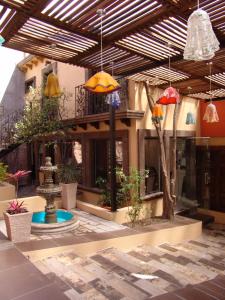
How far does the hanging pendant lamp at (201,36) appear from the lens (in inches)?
121

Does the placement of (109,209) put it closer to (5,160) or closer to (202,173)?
(202,173)

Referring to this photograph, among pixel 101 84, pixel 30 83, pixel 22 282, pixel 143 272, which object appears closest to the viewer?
pixel 22 282

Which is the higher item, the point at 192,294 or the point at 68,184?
the point at 68,184

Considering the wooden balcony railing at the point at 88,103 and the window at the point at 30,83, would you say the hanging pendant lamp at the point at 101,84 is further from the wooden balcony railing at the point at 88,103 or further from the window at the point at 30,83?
the window at the point at 30,83

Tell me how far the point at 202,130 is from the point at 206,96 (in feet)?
4.39

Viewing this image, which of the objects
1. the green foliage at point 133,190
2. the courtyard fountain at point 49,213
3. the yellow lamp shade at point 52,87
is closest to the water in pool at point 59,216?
the courtyard fountain at point 49,213

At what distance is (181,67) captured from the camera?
699 centimetres

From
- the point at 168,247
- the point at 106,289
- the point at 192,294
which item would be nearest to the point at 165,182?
the point at 168,247

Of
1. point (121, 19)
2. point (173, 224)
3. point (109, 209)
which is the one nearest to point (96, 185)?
point (109, 209)

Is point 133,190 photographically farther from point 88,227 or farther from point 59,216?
point 59,216

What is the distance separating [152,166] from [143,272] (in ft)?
14.2

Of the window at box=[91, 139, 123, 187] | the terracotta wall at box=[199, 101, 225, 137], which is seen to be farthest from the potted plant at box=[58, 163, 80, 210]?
the terracotta wall at box=[199, 101, 225, 137]

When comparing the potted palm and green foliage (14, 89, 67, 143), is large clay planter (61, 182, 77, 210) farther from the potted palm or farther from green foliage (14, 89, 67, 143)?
the potted palm

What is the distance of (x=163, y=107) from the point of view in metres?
9.41
